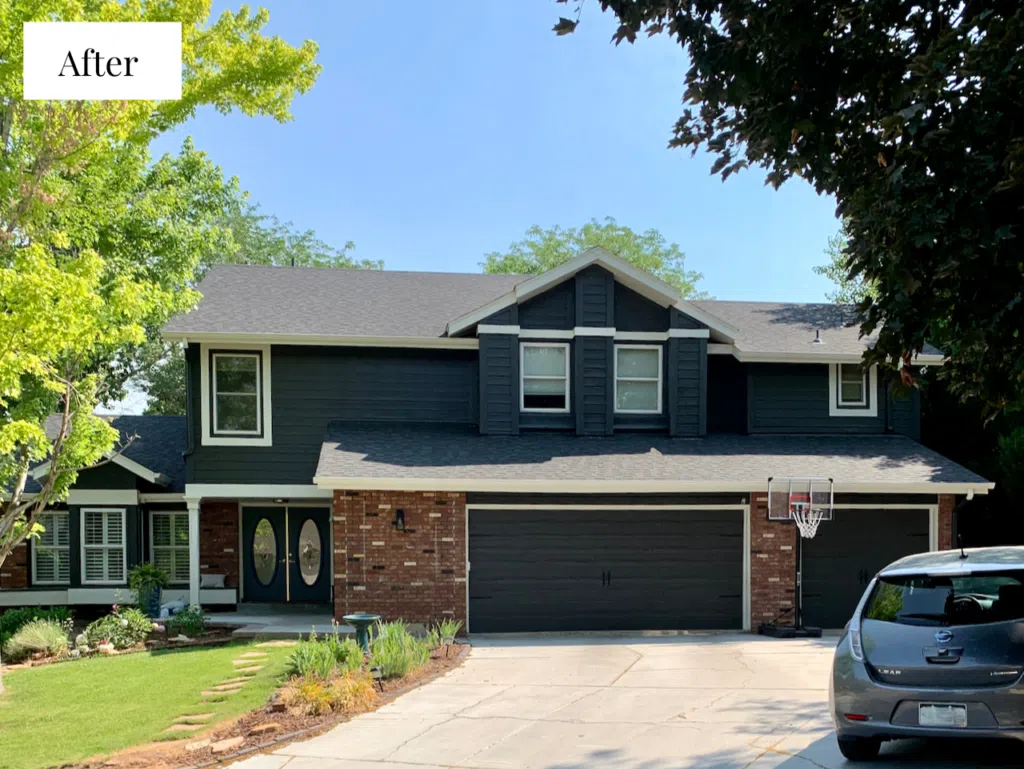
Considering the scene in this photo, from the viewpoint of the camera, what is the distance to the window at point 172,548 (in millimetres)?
19250

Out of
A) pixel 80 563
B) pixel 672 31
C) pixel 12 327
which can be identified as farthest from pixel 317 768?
pixel 80 563

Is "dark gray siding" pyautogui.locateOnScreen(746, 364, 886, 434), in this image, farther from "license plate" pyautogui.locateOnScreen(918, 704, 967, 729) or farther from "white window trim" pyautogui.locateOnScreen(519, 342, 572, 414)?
"license plate" pyautogui.locateOnScreen(918, 704, 967, 729)

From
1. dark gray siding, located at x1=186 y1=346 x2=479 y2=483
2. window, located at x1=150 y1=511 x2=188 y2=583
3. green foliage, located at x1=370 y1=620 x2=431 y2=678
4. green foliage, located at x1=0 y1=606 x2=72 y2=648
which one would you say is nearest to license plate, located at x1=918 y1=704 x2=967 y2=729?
green foliage, located at x1=370 y1=620 x2=431 y2=678

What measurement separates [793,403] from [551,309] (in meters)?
5.20

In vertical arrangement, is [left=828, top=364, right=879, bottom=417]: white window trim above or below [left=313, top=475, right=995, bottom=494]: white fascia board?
above

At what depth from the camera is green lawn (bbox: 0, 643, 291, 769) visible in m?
8.74

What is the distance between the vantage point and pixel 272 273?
20.4m

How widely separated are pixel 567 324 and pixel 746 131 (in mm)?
9617

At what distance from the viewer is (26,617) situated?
53.8ft

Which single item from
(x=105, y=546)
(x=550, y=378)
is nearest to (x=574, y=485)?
(x=550, y=378)

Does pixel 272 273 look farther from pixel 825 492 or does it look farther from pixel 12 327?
pixel 825 492

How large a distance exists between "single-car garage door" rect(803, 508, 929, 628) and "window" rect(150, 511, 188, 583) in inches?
478

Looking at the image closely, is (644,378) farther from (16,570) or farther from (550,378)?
(16,570)

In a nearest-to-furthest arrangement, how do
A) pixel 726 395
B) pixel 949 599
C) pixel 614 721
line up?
1. pixel 949 599
2. pixel 614 721
3. pixel 726 395
